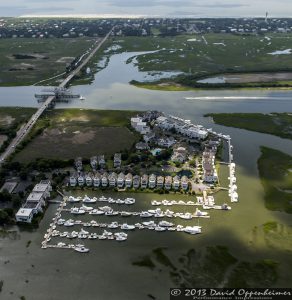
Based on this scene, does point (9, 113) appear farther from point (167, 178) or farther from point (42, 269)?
point (42, 269)

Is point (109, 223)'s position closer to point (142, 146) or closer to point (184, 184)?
point (184, 184)

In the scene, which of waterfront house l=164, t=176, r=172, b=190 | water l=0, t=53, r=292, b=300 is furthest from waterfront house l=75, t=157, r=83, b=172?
waterfront house l=164, t=176, r=172, b=190

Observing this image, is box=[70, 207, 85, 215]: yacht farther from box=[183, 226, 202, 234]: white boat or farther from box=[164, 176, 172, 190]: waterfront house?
box=[183, 226, 202, 234]: white boat

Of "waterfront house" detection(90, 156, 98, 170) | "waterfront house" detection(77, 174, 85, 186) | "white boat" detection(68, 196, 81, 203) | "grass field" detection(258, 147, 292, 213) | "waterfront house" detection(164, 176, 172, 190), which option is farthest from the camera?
"waterfront house" detection(90, 156, 98, 170)

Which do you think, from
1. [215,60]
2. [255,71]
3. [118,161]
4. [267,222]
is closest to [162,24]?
[215,60]

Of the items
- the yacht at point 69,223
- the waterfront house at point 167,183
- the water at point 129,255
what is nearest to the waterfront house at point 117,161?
the water at point 129,255

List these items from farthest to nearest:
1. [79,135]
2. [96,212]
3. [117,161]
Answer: [79,135] → [117,161] → [96,212]

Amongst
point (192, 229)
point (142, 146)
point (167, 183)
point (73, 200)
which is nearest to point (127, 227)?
point (192, 229)

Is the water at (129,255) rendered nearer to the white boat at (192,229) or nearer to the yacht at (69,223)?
the white boat at (192,229)
